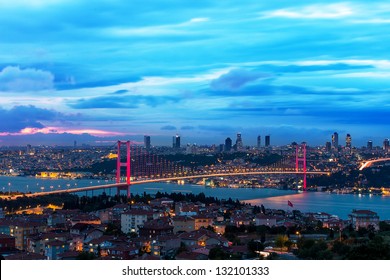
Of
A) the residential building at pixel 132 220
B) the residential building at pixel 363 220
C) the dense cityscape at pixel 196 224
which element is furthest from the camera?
the residential building at pixel 363 220

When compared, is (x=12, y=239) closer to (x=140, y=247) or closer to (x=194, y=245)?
(x=140, y=247)

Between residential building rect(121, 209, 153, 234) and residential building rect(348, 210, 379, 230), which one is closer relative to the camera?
residential building rect(121, 209, 153, 234)

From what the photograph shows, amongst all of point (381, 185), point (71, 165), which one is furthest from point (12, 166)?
point (381, 185)

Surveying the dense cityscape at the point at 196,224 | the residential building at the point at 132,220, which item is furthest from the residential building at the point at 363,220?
the residential building at the point at 132,220

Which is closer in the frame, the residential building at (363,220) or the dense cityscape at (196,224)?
the dense cityscape at (196,224)

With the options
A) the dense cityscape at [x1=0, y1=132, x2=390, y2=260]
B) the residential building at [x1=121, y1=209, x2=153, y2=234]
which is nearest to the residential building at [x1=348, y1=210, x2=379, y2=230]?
the dense cityscape at [x1=0, y1=132, x2=390, y2=260]

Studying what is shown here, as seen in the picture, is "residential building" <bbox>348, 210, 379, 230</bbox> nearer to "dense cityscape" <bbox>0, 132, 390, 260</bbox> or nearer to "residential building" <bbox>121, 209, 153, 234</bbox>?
"dense cityscape" <bbox>0, 132, 390, 260</bbox>

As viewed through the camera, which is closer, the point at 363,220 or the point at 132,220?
the point at 132,220

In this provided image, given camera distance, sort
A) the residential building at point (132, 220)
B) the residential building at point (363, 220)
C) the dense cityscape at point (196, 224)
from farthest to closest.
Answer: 1. the residential building at point (363, 220)
2. the residential building at point (132, 220)
3. the dense cityscape at point (196, 224)

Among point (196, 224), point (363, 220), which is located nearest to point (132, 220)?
point (196, 224)

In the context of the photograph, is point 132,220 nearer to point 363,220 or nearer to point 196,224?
point 196,224

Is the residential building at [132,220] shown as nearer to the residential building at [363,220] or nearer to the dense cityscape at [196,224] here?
the dense cityscape at [196,224]
